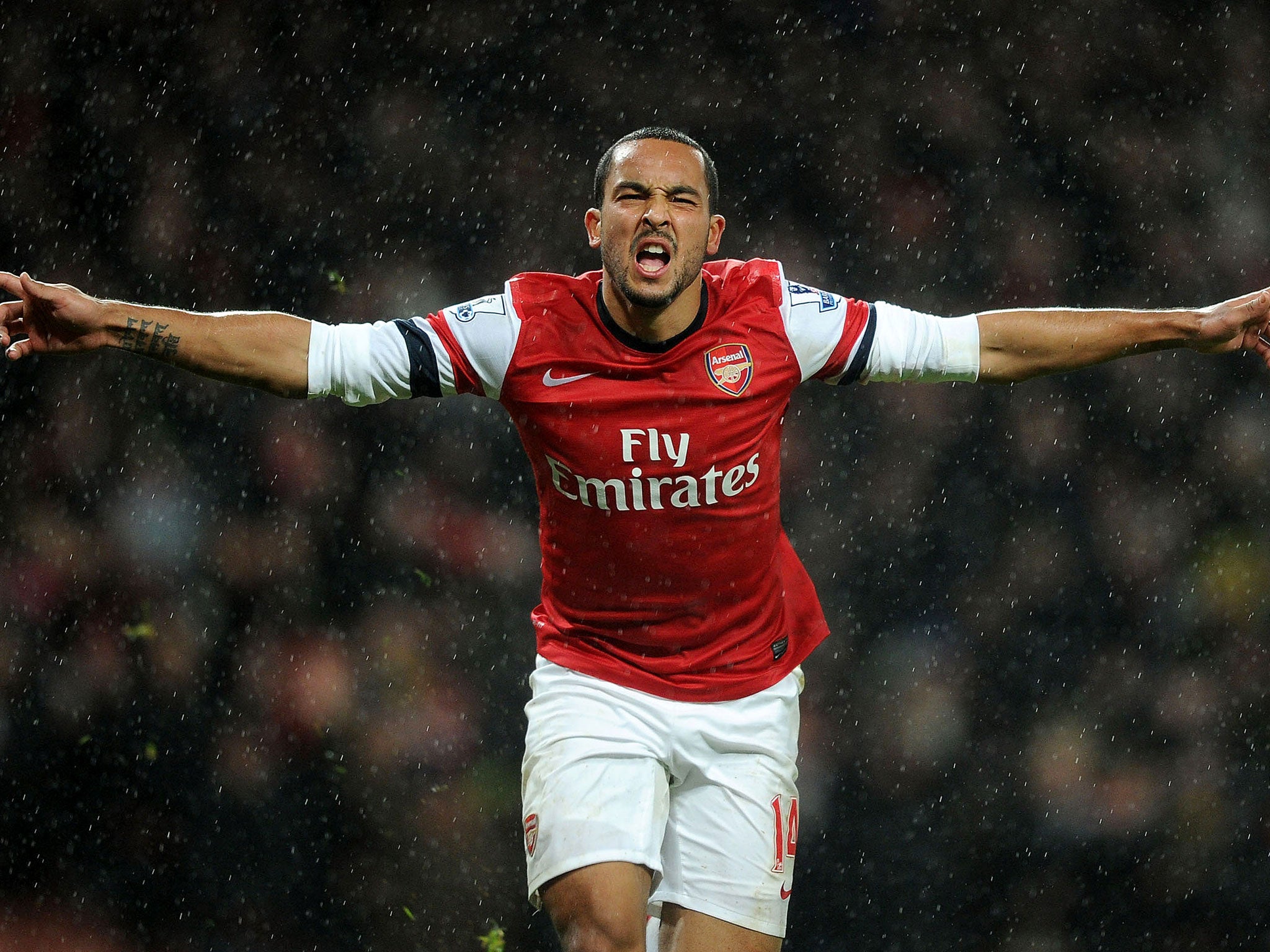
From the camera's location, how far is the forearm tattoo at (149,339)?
2199 mm

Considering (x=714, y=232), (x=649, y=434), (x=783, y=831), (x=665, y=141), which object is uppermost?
(x=665, y=141)

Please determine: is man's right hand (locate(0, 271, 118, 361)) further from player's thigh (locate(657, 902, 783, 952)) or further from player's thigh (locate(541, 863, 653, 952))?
player's thigh (locate(657, 902, 783, 952))

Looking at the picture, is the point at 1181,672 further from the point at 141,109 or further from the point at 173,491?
the point at 141,109

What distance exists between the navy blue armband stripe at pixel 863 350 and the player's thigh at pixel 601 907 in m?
0.94

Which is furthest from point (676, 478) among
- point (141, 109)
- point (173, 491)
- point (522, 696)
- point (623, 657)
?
point (141, 109)

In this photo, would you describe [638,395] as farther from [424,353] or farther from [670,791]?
[670,791]

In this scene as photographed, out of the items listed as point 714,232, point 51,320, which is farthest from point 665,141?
point 51,320

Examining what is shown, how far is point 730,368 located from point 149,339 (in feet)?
3.16

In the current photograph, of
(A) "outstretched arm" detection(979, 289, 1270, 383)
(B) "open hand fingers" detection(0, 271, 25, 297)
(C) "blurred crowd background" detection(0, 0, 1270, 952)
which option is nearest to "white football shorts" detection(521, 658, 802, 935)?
(A) "outstretched arm" detection(979, 289, 1270, 383)

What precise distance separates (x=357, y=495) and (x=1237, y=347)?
8.23 ft

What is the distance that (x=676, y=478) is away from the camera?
93.6 inches

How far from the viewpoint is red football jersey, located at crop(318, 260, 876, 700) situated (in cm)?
238

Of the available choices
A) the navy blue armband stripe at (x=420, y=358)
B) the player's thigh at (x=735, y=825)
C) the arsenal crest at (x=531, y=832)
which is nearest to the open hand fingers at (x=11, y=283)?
the navy blue armband stripe at (x=420, y=358)

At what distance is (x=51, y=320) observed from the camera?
2.16 m
